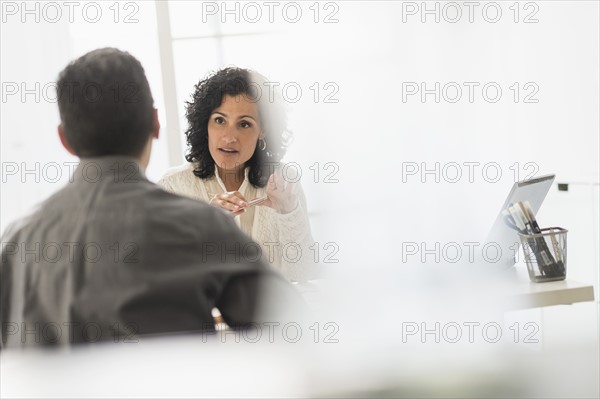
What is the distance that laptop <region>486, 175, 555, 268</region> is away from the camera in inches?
36.6

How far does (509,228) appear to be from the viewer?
37.6 inches

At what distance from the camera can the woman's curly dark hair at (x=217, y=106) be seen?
1292mm

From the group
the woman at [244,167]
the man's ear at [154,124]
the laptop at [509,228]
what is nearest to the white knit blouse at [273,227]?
the woman at [244,167]

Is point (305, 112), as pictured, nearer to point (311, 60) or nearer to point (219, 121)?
point (311, 60)

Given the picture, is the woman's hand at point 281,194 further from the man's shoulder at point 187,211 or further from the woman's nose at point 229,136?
the man's shoulder at point 187,211

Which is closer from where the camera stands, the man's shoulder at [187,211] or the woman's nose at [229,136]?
the man's shoulder at [187,211]

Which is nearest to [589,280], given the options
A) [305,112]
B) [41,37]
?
[305,112]

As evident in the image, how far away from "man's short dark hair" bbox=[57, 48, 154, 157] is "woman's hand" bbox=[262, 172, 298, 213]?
1.89 feet

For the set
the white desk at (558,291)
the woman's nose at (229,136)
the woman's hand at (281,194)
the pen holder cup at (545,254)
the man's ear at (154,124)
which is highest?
the man's ear at (154,124)

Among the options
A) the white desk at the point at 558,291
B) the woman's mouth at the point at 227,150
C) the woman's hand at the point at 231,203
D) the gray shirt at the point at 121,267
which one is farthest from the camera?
the woman's mouth at the point at 227,150

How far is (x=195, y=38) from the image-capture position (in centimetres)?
206

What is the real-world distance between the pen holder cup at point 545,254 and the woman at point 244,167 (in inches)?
14.3

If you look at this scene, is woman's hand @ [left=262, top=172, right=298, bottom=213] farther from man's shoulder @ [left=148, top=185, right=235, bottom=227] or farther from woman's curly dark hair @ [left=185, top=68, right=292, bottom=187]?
man's shoulder @ [left=148, top=185, right=235, bottom=227]

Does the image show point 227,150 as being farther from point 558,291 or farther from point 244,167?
point 558,291
